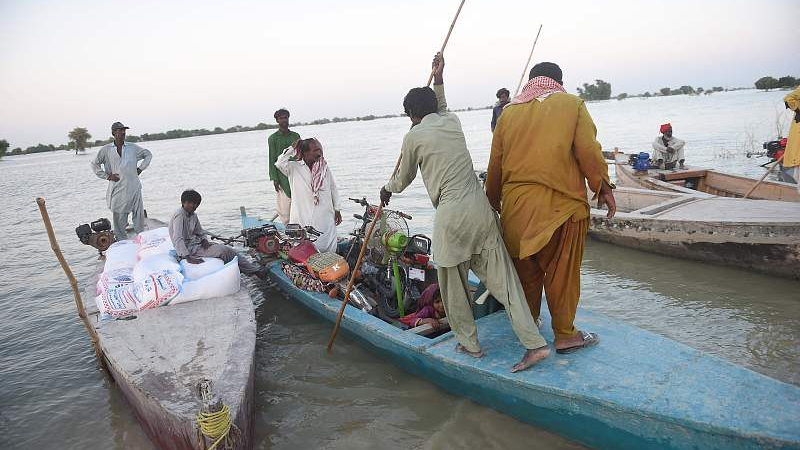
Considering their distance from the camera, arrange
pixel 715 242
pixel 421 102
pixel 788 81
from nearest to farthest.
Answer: pixel 421 102
pixel 715 242
pixel 788 81

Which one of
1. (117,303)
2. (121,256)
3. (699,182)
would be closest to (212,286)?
(117,303)

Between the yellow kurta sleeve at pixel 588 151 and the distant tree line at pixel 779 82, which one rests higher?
the distant tree line at pixel 779 82

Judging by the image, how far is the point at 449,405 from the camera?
3.51 metres

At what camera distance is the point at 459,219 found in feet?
9.27

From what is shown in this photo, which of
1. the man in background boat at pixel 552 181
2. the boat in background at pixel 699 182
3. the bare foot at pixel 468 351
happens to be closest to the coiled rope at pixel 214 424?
the bare foot at pixel 468 351

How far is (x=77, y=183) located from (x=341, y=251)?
853 inches

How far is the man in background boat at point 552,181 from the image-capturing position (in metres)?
2.66

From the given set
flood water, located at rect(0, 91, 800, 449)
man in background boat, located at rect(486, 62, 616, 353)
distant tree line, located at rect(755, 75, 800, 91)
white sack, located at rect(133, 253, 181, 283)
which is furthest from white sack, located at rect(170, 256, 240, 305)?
distant tree line, located at rect(755, 75, 800, 91)

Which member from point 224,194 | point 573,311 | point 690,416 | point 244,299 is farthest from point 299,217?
point 224,194

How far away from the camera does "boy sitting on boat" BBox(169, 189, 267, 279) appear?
195 inches

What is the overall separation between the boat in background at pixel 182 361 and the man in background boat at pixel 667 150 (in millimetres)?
8066

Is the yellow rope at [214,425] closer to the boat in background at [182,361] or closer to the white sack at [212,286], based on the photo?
the boat in background at [182,361]

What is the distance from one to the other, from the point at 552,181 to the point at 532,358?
1.03 meters

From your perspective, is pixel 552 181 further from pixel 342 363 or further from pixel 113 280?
pixel 113 280
